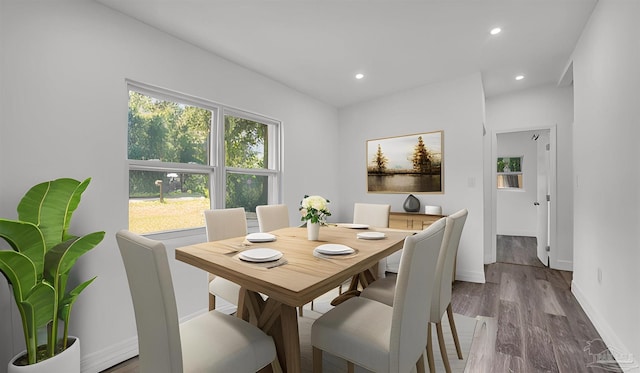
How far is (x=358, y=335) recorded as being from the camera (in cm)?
125

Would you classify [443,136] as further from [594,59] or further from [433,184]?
[594,59]

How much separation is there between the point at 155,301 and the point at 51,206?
3.60 feet

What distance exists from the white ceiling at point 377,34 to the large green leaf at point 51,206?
1450mm

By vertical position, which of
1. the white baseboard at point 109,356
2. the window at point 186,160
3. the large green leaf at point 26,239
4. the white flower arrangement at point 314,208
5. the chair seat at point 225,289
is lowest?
the white baseboard at point 109,356

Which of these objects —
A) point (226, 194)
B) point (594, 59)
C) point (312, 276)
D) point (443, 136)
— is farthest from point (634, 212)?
point (226, 194)

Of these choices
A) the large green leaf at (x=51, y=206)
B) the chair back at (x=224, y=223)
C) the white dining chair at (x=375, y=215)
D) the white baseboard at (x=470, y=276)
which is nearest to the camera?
the large green leaf at (x=51, y=206)

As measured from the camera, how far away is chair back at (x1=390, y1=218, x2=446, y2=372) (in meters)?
1.08

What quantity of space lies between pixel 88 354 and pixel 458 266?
3.87m

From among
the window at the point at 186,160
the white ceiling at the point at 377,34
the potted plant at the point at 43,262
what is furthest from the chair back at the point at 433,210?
the potted plant at the point at 43,262

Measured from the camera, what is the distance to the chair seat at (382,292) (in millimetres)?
1790

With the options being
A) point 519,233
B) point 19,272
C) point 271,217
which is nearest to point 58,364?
point 19,272

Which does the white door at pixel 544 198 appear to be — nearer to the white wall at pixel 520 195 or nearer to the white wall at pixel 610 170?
the white wall at pixel 610 170

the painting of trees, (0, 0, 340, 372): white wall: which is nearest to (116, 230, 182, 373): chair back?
(0, 0, 340, 372): white wall

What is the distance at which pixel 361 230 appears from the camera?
2463 mm
